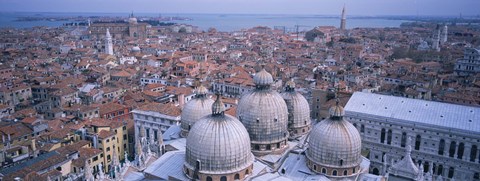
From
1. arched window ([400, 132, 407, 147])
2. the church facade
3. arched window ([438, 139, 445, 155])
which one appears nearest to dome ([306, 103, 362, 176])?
the church facade

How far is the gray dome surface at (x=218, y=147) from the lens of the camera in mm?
18406

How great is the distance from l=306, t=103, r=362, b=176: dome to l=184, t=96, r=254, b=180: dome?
164 inches

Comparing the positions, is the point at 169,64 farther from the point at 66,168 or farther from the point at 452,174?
the point at 452,174

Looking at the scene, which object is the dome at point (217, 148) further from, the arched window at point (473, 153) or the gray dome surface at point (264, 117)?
the arched window at point (473, 153)

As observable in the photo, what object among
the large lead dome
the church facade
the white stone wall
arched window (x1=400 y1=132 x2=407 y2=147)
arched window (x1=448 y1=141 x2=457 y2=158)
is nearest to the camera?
the large lead dome

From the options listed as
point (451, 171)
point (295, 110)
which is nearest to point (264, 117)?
point (295, 110)

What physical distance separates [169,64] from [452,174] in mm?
56912

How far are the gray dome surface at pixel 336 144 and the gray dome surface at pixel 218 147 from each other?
4259 mm

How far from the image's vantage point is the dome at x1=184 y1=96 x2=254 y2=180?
18406 millimetres

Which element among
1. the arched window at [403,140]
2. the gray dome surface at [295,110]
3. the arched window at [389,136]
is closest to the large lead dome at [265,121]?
the gray dome surface at [295,110]

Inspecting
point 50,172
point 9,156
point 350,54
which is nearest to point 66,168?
point 50,172

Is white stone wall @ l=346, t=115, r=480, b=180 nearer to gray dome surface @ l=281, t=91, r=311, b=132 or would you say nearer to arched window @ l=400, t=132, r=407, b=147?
arched window @ l=400, t=132, r=407, b=147

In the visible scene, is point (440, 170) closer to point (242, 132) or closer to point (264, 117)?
point (264, 117)

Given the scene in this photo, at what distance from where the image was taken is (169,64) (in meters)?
75.1
